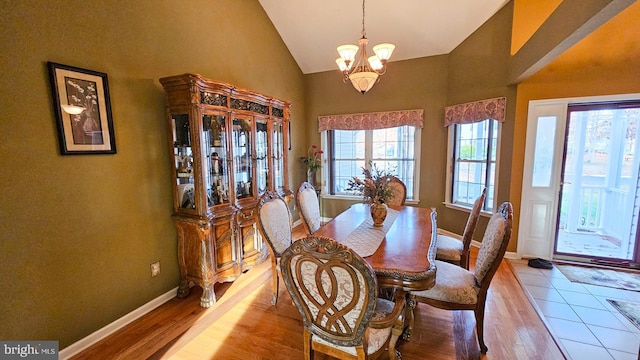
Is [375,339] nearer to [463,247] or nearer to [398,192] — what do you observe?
[463,247]

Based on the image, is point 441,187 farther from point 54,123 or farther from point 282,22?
point 54,123

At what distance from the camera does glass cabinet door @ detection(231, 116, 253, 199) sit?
2.93m

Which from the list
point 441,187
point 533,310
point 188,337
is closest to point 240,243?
point 188,337

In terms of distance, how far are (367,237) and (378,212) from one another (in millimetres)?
343

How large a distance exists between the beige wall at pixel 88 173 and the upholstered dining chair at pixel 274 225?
1.05 metres

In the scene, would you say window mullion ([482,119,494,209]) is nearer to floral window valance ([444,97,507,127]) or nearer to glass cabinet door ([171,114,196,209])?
floral window valance ([444,97,507,127])

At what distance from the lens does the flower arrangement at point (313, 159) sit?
16.6ft

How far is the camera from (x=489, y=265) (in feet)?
5.85

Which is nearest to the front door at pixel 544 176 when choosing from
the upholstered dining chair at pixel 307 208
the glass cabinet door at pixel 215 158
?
the upholstered dining chair at pixel 307 208

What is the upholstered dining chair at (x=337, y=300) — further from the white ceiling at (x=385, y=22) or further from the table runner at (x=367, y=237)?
the white ceiling at (x=385, y=22)

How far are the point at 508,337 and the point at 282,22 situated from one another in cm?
473

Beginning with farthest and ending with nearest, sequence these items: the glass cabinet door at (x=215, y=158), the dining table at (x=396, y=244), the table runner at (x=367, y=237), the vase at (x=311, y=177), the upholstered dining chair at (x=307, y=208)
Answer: the vase at (x=311, y=177) < the upholstered dining chair at (x=307, y=208) < the glass cabinet door at (x=215, y=158) < the table runner at (x=367, y=237) < the dining table at (x=396, y=244)

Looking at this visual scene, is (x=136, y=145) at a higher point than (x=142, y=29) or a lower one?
lower

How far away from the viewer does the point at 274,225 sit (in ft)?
7.89
